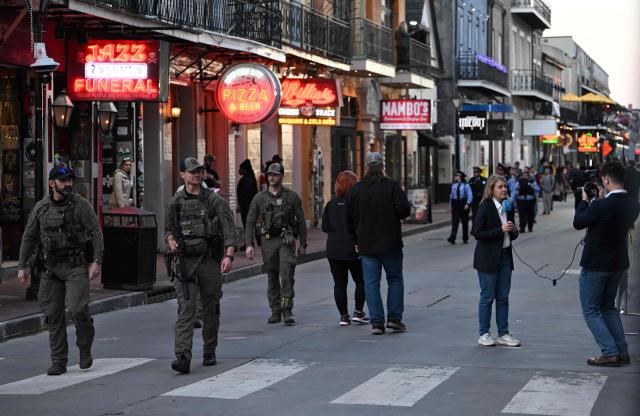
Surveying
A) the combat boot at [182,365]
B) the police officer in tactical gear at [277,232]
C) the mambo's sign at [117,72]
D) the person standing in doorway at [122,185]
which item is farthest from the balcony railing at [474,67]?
the combat boot at [182,365]

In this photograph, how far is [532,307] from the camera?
1534cm

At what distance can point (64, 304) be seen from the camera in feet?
36.5

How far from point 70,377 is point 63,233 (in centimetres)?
128

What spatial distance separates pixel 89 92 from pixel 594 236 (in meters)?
11.6

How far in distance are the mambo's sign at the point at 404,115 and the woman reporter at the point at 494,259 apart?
25174 millimetres

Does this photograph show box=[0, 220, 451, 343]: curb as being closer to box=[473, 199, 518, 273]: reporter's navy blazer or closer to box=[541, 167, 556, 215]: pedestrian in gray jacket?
box=[473, 199, 518, 273]: reporter's navy blazer

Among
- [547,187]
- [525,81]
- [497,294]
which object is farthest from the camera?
[525,81]

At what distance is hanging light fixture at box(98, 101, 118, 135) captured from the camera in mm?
21766

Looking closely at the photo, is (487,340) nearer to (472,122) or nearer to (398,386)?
(398,386)

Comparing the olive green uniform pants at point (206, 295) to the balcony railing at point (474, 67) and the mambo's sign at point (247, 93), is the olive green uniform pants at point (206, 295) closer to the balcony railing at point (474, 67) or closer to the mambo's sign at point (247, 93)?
the mambo's sign at point (247, 93)

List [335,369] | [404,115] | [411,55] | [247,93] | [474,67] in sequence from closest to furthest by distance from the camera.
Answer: [335,369] → [247,93] → [404,115] → [411,55] → [474,67]

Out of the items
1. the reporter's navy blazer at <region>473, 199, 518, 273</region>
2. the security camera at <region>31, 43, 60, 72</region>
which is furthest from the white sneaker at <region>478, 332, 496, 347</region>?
the security camera at <region>31, 43, 60, 72</region>

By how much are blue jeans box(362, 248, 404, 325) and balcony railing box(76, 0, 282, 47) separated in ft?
25.8

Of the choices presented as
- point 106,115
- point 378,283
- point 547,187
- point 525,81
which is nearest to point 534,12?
point 525,81
